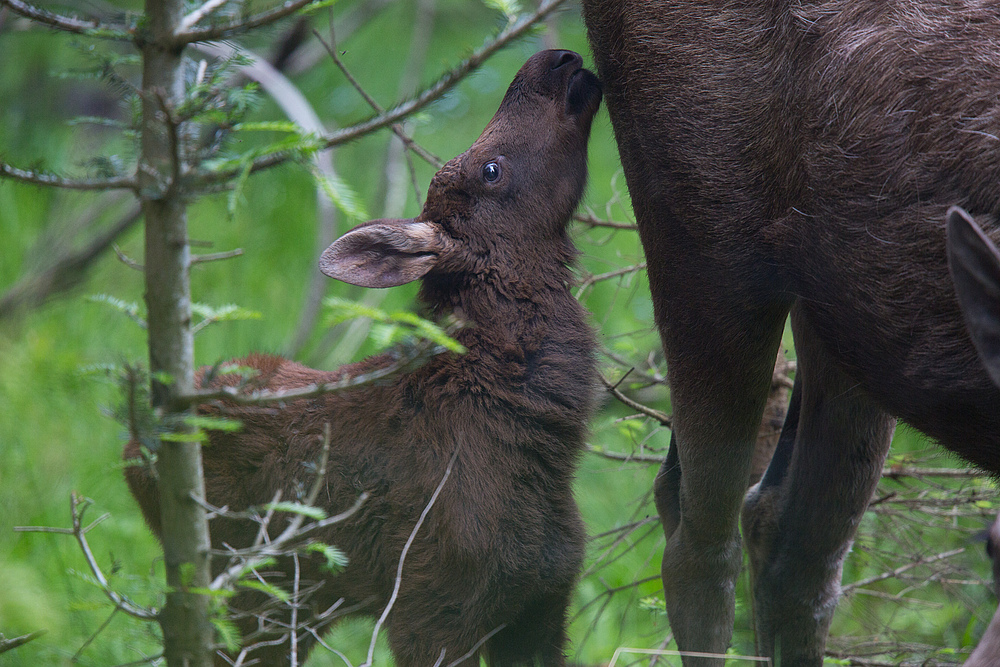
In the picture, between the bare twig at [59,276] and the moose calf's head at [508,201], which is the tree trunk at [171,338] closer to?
the moose calf's head at [508,201]

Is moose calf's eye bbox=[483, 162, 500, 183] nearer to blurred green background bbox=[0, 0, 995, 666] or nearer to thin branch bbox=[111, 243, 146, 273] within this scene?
blurred green background bbox=[0, 0, 995, 666]

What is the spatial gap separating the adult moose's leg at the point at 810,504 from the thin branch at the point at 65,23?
2.24 metres

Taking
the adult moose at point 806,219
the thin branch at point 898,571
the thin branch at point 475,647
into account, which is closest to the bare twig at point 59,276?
the thin branch at point 475,647

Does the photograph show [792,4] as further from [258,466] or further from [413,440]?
[258,466]

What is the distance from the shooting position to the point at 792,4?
2412mm

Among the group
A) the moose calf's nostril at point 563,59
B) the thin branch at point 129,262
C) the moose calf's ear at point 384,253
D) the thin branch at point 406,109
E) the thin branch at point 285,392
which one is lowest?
the moose calf's ear at point 384,253

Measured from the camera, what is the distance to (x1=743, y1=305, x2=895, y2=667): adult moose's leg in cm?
308

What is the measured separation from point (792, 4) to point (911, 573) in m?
3.08

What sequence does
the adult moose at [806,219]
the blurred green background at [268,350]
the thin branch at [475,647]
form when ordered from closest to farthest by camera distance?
the adult moose at [806,219]
the thin branch at [475,647]
the blurred green background at [268,350]

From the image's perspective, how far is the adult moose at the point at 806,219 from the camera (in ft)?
7.16

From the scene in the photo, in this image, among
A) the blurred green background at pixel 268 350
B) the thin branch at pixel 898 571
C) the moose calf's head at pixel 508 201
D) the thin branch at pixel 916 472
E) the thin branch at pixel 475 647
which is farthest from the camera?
the thin branch at pixel 916 472

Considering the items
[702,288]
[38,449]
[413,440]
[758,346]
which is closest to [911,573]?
[758,346]

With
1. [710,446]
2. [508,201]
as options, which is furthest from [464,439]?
[508,201]

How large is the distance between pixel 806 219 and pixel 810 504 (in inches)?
51.4
